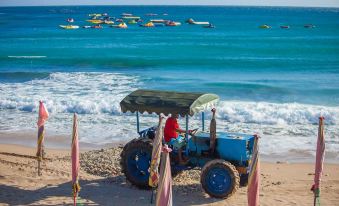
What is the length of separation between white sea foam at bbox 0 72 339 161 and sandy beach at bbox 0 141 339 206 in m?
2.48

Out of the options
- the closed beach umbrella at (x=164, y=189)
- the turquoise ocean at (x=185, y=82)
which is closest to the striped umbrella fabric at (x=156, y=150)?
the closed beach umbrella at (x=164, y=189)

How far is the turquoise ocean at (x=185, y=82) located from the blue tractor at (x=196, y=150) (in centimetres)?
404

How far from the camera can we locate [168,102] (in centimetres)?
1034

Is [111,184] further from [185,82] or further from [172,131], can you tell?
[185,82]

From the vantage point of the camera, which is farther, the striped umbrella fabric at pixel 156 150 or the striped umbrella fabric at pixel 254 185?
the striped umbrella fabric at pixel 156 150

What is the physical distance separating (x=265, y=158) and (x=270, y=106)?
721 centimetres

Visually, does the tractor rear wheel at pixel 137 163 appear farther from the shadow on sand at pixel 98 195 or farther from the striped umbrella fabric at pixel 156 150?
the striped umbrella fabric at pixel 156 150

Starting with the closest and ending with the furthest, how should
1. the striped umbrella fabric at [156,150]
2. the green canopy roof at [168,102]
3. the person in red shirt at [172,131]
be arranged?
1. the striped umbrella fabric at [156,150]
2. the green canopy roof at [168,102]
3. the person in red shirt at [172,131]

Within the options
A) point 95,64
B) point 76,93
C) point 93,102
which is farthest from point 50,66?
point 93,102

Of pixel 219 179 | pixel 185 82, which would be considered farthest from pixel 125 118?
pixel 185 82

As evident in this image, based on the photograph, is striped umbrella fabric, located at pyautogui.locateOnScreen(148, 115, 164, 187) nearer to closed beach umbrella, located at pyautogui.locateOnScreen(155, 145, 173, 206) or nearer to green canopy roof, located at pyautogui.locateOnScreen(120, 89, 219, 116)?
green canopy roof, located at pyautogui.locateOnScreen(120, 89, 219, 116)

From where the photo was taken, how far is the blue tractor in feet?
33.6

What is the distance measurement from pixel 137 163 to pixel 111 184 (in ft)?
2.68

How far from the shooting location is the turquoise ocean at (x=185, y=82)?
17516 millimetres
